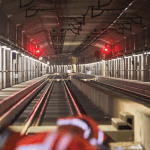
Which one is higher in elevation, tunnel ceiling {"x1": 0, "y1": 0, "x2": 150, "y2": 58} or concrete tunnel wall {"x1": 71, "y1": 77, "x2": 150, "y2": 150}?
tunnel ceiling {"x1": 0, "y1": 0, "x2": 150, "y2": 58}

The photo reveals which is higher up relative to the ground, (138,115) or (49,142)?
(138,115)

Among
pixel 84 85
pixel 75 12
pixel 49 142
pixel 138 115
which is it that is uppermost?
pixel 75 12

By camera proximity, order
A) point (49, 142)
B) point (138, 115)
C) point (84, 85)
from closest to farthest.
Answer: point (49, 142) < point (138, 115) < point (84, 85)

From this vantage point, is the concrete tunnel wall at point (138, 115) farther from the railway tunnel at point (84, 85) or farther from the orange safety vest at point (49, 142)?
the orange safety vest at point (49, 142)

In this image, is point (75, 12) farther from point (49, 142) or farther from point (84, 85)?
point (49, 142)

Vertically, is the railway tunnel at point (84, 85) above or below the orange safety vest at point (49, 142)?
above

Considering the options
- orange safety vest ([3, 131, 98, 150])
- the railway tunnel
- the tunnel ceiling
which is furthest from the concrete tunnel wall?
the tunnel ceiling

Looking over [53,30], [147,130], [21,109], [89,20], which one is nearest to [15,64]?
[53,30]

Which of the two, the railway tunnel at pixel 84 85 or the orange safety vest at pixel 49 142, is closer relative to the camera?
the orange safety vest at pixel 49 142

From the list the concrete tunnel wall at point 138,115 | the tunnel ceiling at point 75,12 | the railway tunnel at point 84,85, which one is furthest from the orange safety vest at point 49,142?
the tunnel ceiling at point 75,12

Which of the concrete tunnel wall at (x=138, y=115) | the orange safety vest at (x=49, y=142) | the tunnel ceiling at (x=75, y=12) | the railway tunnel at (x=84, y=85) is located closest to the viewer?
the concrete tunnel wall at (x=138, y=115)

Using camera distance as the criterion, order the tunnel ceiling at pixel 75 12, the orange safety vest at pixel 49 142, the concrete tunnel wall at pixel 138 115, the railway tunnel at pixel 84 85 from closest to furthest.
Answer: the concrete tunnel wall at pixel 138 115
the orange safety vest at pixel 49 142
the railway tunnel at pixel 84 85
the tunnel ceiling at pixel 75 12

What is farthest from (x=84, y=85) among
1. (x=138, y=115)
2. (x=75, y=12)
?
(x=138, y=115)

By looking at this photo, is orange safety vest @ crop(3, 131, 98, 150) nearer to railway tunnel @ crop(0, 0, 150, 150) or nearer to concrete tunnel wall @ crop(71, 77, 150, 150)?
railway tunnel @ crop(0, 0, 150, 150)
